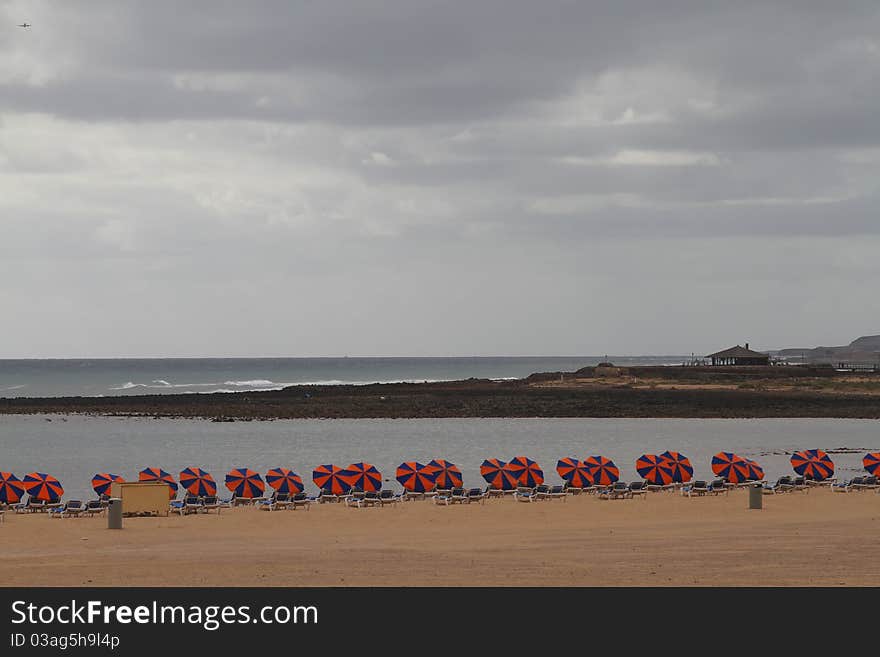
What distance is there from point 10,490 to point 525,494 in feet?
47.0

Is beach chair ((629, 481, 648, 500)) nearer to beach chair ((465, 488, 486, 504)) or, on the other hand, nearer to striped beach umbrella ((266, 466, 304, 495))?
beach chair ((465, 488, 486, 504))

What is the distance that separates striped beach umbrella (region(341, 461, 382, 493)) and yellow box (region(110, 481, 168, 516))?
538cm

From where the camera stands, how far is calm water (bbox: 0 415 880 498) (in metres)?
49.9

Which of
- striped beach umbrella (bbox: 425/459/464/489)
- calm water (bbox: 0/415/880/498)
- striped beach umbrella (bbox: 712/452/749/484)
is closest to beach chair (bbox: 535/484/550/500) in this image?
striped beach umbrella (bbox: 425/459/464/489)

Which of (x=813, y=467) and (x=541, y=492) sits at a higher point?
(x=813, y=467)

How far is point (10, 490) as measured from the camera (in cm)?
3108

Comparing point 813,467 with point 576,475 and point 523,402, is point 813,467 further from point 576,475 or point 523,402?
point 523,402

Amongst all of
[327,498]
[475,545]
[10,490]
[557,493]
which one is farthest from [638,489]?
[10,490]

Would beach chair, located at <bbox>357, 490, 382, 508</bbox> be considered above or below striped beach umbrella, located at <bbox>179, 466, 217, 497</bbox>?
below

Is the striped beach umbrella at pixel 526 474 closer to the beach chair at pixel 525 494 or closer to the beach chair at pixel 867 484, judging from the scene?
the beach chair at pixel 525 494

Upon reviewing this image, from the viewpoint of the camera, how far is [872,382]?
101m

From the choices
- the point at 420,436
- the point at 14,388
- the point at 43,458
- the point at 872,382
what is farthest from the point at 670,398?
the point at 14,388

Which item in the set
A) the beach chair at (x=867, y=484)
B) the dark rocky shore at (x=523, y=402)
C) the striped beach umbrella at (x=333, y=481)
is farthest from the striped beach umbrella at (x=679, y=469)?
the dark rocky shore at (x=523, y=402)
